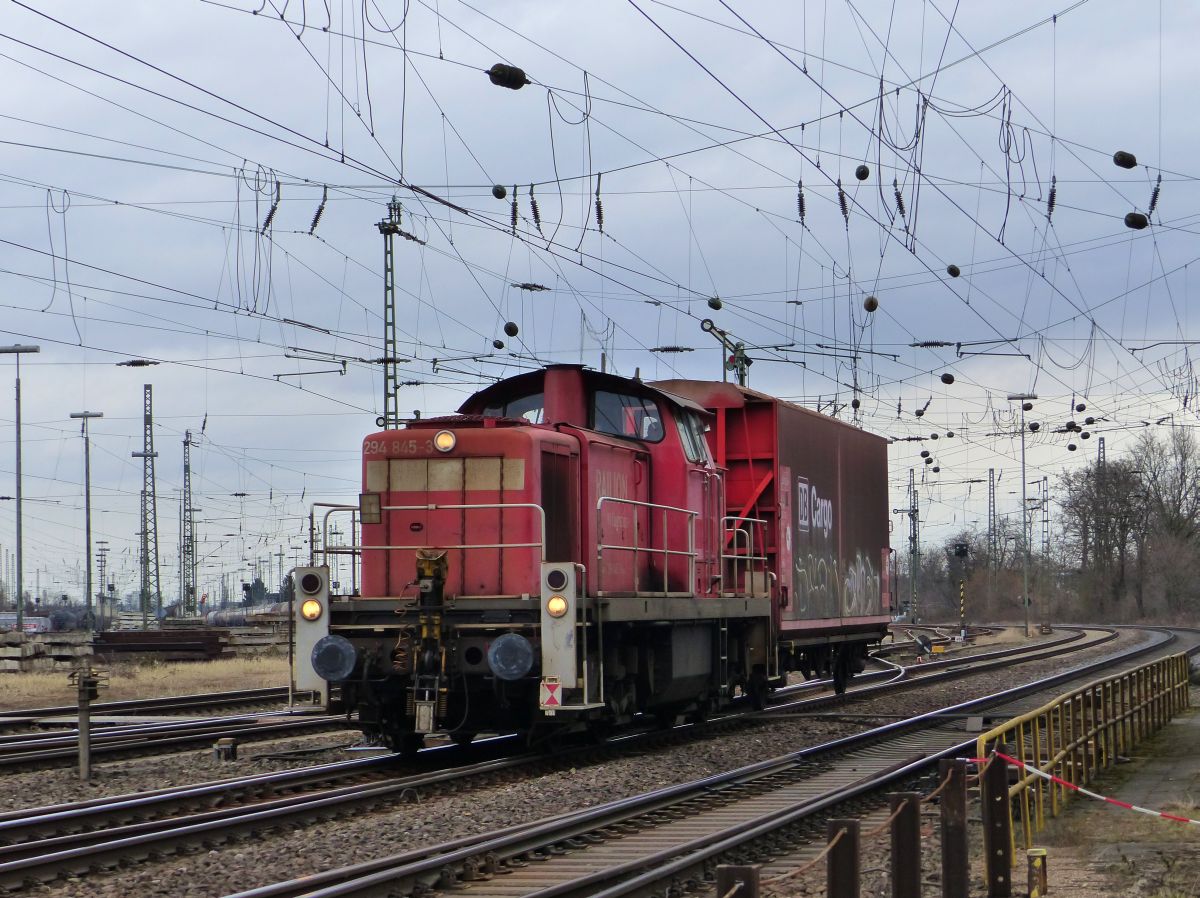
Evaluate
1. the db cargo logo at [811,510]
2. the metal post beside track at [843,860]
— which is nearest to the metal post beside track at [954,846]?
the metal post beside track at [843,860]

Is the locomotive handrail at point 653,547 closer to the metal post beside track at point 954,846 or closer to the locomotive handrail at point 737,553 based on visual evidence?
the locomotive handrail at point 737,553

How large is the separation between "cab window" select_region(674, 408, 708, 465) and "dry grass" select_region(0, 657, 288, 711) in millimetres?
14261

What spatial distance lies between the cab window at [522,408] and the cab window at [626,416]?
601 mm

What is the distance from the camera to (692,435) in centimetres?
1650

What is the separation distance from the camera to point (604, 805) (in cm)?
1087

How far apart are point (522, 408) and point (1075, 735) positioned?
6590 mm

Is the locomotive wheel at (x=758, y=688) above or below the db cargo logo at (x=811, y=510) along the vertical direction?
below

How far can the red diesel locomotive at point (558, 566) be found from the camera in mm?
12914

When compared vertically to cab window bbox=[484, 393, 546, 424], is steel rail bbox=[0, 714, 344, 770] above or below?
below

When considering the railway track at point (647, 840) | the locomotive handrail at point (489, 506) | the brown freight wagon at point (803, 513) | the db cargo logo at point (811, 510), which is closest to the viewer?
the railway track at point (647, 840)

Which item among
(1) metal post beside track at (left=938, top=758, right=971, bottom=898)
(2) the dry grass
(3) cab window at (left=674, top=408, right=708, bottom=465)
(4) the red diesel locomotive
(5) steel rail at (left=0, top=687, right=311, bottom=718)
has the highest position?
(3) cab window at (left=674, top=408, right=708, bottom=465)

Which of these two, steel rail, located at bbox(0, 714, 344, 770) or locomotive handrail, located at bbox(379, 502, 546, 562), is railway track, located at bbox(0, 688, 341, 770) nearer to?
steel rail, located at bbox(0, 714, 344, 770)

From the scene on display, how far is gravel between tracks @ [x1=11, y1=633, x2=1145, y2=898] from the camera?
8.37 meters

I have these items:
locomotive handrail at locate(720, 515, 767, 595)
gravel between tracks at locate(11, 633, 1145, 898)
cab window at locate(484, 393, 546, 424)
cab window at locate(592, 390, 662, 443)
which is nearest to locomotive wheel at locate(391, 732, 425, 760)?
gravel between tracks at locate(11, 633, 1145, 898)
